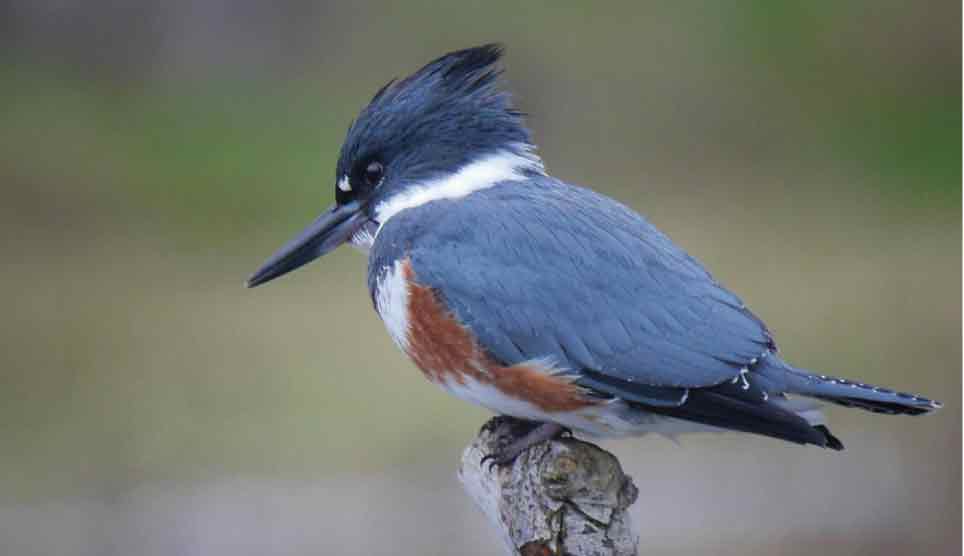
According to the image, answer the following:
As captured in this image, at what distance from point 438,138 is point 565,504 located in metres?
0.60

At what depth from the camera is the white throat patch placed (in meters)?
2.10

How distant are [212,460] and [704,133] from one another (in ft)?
7.19

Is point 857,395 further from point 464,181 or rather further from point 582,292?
point 464,181

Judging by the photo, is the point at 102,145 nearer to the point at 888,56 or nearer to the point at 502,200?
the point at 888,56

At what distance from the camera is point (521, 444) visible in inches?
75.8

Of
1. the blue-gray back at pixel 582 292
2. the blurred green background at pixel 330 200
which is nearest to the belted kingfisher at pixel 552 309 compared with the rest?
the blue-gray back at pixel 582 292

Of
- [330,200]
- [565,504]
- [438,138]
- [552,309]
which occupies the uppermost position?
[438,138]

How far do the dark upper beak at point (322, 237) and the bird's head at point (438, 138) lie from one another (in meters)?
0.04

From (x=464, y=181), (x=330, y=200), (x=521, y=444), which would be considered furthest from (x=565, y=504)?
(x=330, y=200)

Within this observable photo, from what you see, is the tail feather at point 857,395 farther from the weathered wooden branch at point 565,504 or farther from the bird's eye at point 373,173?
the bird's eye at point 373,173

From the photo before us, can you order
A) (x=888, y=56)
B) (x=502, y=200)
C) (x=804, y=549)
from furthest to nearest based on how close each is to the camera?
(x=888, y=56)
(x=804, y=549)
(x=502, y=200)

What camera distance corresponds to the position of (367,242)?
219cm

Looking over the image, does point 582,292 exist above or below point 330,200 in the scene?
below

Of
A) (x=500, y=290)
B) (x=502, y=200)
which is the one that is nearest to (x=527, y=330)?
(x=500, y=290)
